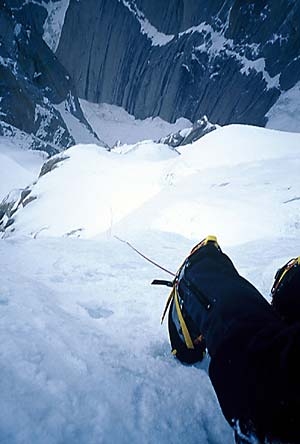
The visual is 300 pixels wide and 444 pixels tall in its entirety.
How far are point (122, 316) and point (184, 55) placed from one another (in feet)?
208

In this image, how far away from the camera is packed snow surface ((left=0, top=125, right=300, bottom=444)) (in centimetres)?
123

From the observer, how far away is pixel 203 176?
30.6 ft

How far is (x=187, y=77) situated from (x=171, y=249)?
198ft

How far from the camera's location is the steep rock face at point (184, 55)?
51.7m

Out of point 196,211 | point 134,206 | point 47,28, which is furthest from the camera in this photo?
point 47,28

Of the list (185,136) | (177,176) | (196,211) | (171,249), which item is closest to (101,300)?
(171,249)

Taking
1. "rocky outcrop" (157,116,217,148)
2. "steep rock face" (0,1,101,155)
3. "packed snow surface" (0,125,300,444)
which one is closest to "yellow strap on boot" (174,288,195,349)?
"packed snow surface" (0,125,300,444)

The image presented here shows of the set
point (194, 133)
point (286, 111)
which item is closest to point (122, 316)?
point (194, 133)

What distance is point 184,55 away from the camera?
57.1 metres

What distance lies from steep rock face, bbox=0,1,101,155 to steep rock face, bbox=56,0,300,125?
8176mm

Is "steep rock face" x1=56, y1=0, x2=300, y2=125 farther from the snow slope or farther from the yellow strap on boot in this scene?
the yellow strap on boot

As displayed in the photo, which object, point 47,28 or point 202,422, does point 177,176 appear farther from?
point 47,28

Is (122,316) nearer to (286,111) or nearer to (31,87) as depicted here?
(31,87)

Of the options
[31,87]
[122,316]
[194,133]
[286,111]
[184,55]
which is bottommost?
[31,87]
